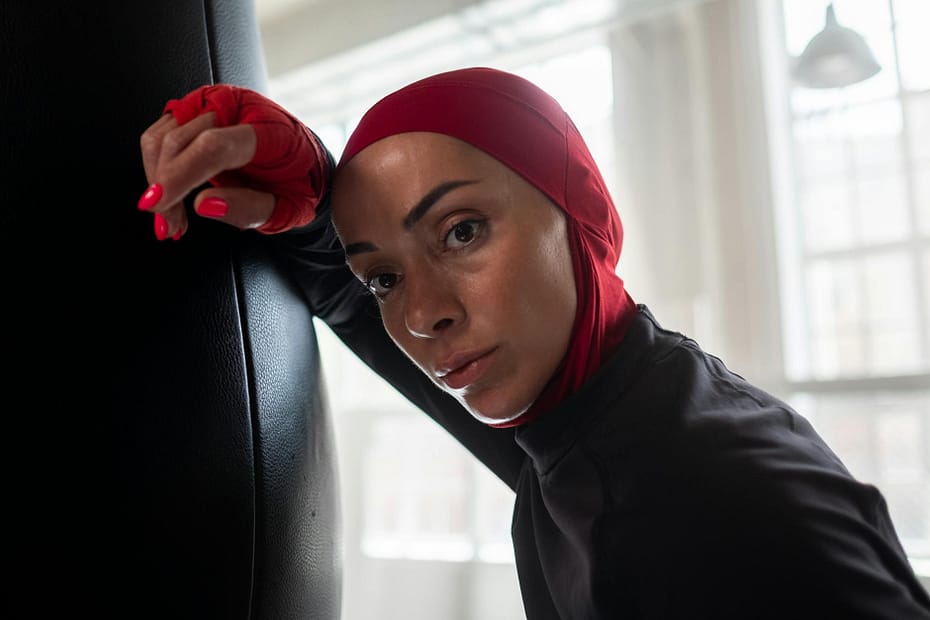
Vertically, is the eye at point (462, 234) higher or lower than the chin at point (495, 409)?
higher

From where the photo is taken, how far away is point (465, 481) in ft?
9.04

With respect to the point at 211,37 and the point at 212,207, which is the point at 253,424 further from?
the point at 211,37

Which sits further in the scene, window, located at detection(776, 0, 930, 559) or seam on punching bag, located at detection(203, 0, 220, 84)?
window, located at detection(776, 0, 930, 559)

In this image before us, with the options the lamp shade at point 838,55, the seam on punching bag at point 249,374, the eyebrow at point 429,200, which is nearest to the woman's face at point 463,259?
the eyebrow at point 429,200

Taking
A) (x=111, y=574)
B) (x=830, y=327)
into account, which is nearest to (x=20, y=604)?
(x=111, y=574)

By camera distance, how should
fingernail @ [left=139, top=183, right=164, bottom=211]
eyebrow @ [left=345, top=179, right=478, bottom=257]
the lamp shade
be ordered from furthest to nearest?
the lamp shade < eyebrow @ [left=345, top=179, right=478, bottom=257] < fingernail @ [left=139, top=183, right=164, bottom=211]

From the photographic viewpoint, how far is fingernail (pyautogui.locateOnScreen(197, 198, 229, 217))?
1.61 ft

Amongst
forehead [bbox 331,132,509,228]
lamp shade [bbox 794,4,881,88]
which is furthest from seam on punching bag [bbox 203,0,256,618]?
lamp shade [bbox 794,4,881,88]

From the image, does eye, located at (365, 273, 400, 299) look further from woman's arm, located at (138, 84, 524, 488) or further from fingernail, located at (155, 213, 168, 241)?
fingernail, located at (155, 213, 168, 241)

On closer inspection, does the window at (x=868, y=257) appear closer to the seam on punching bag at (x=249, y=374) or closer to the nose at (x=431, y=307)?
the nose at (x=431, y=307)

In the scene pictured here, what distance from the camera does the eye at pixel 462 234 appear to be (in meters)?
0.62

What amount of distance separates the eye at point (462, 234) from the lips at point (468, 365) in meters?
0.09

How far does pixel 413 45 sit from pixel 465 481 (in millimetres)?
1701

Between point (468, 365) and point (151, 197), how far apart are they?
0.28 meters
